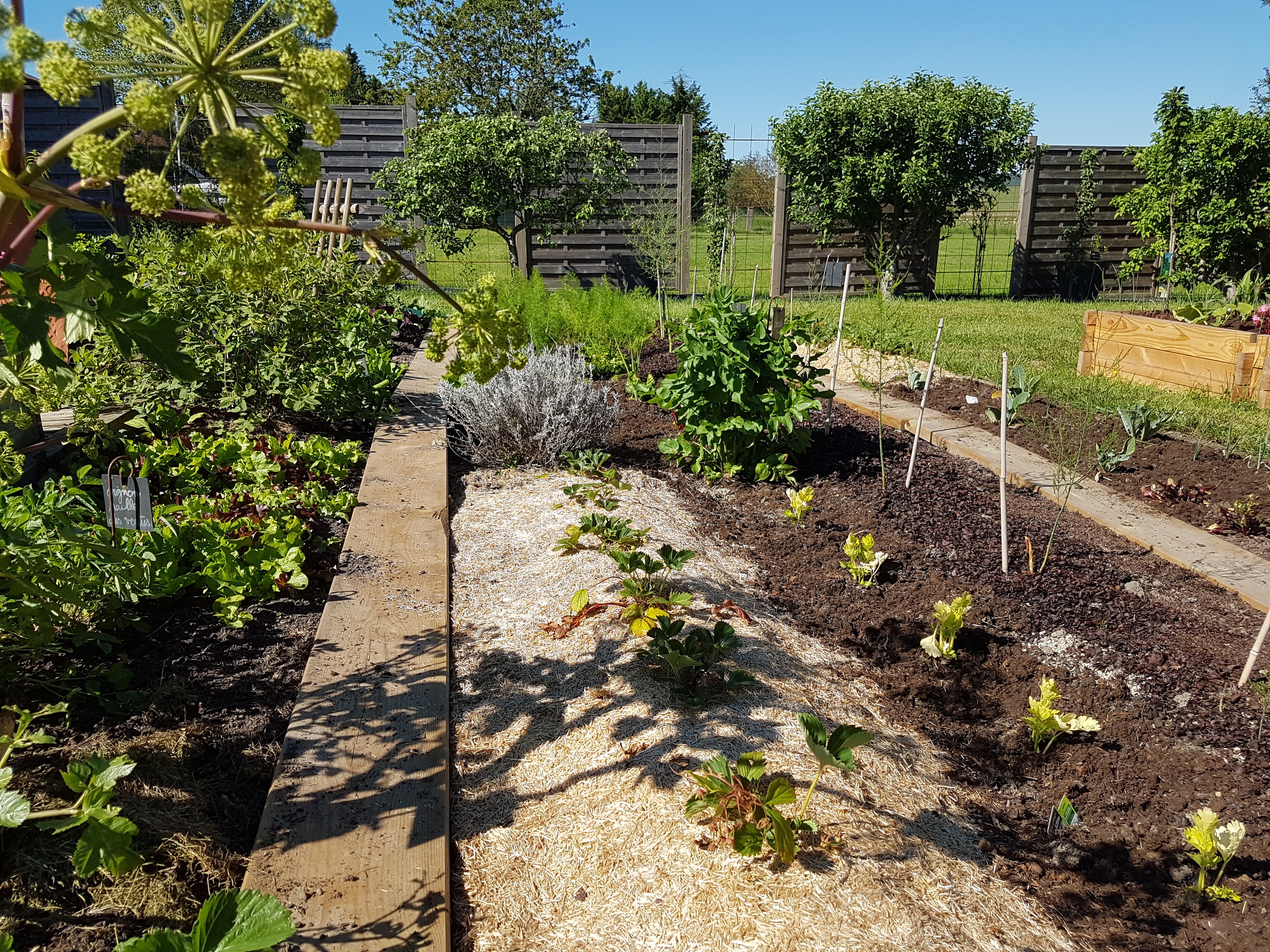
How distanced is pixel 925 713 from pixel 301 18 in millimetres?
2565

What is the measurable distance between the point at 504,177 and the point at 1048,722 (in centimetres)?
993

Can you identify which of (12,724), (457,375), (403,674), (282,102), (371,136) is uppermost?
(371,136)

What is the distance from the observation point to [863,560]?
3.51 metres

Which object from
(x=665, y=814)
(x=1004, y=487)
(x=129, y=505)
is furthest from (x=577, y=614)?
(x=1004, y=487)

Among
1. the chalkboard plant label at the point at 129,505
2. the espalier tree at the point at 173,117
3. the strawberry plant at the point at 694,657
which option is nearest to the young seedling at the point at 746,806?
the strawberry plant at the point at 694,657

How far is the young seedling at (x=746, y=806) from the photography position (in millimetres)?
1770

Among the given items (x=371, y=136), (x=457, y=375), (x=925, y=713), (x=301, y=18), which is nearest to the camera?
(x=301, y=18)

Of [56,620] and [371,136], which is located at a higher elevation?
[371,136]

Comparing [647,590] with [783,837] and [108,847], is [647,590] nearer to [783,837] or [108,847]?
[783,837]

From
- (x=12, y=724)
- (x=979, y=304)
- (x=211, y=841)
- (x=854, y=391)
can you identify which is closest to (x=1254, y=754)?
(x=211, y=841)

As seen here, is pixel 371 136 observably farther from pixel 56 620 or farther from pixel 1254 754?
pixel 1254 754

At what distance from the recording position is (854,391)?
6.77 metres

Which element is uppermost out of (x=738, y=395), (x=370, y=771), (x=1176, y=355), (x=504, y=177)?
(x=504, y=177)

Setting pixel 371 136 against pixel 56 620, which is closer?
pixel 56 620
